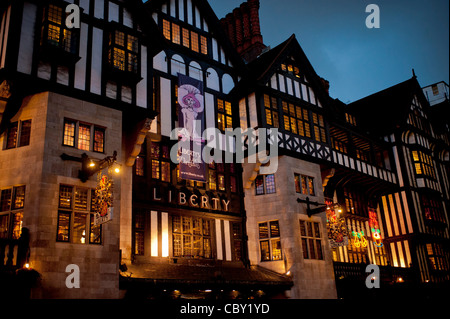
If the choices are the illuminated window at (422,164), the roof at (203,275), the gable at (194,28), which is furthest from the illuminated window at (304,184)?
A: the illuminated window at (422,164)

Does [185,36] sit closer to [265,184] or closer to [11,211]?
[265,184]

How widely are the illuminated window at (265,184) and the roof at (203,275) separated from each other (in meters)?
3.84

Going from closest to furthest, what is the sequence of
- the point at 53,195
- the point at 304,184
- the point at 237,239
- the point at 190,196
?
Result: the point at 53,195, the point at 190,196, the point at 237,239, the point at 304,184

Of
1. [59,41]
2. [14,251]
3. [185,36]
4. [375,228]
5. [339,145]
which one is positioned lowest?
[14,251]

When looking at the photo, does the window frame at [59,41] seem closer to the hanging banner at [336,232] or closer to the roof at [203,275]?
the roof at [203,275]

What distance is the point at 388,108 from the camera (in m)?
34.1

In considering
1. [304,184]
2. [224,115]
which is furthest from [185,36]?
[304,184]

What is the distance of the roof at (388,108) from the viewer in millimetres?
32378

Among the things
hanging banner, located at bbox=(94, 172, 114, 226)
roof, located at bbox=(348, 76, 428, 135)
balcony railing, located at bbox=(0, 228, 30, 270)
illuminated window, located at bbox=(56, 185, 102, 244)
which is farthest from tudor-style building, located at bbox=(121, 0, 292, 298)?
roof, located at bbox=(348, 76, 428, 135)

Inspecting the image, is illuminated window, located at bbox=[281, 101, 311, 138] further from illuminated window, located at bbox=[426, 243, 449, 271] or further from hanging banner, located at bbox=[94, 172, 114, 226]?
illuminated window, located at bbox=[426, 243, 449, 271]

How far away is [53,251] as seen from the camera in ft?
44.4

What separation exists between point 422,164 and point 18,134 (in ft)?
91.2

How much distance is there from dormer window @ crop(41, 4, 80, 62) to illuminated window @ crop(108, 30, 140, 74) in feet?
4.57

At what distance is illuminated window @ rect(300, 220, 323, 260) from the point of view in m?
21.7
